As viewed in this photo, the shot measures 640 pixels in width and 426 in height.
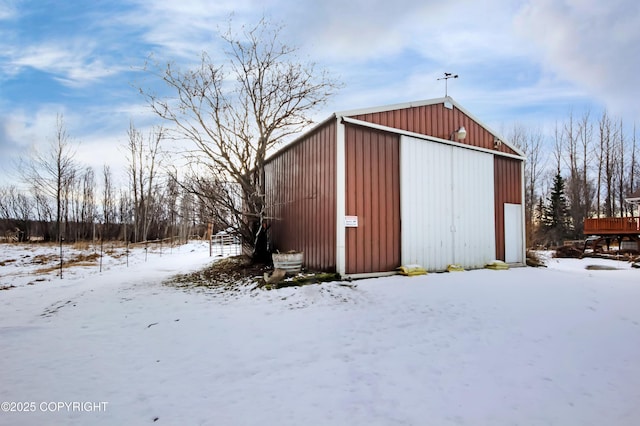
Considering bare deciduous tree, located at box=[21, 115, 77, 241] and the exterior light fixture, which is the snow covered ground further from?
bare deciduous tree, located at box=[21, 115, 77, 241]

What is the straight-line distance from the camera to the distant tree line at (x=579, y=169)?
80.2ft

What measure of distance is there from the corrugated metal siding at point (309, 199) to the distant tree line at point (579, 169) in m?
22.4

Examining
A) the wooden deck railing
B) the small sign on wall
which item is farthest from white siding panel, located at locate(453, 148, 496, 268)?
the wooden deck railing

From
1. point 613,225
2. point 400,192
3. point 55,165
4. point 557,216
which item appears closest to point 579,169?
point 557,216

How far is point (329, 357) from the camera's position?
10.0 ft

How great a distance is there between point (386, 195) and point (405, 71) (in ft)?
14.2

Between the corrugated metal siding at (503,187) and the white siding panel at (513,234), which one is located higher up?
the corrugated metal siding at (503,187)

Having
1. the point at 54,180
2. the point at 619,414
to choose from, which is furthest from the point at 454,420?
the point at 54,180

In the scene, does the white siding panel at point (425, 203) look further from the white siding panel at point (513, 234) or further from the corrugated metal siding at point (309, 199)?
the white siding panel at point (513, 234)

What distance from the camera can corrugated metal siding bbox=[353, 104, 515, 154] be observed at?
22.5 feet

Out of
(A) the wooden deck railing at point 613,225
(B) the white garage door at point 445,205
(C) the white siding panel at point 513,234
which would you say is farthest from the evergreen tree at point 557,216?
(B) the white garage door at point 445,205

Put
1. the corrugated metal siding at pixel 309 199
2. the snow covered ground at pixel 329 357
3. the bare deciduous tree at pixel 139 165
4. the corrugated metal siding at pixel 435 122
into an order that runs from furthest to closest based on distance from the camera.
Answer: the bare deciduous tree at pixel 139 165 < the corrugated metal siding at pixel 435 122 < the corrugated metal siding at pixel 309 199 < the snow covered ground at pixel 329 357

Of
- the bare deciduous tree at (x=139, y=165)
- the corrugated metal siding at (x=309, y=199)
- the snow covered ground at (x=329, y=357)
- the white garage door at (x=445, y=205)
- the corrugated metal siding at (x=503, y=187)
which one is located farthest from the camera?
the bare deciduous tree at (x=139, y=165)

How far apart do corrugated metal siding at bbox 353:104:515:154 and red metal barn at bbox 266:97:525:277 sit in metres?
0.02
